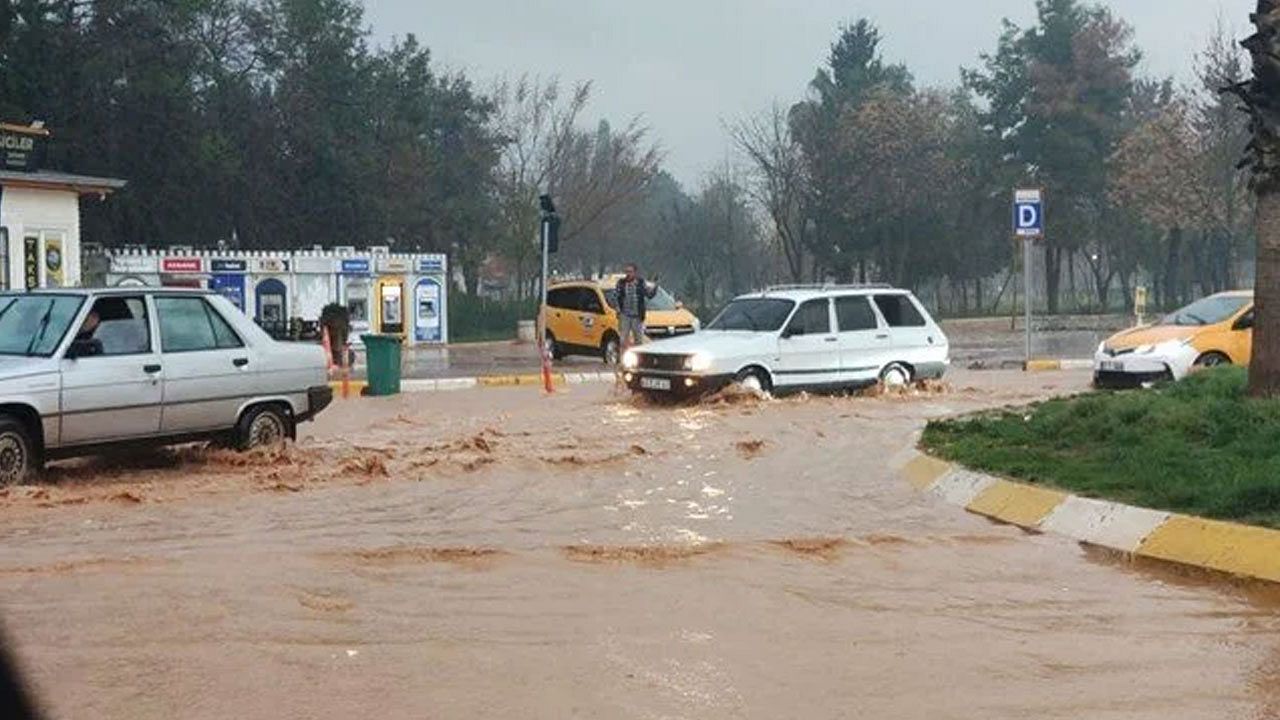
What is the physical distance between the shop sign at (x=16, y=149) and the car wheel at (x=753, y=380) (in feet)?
54.3

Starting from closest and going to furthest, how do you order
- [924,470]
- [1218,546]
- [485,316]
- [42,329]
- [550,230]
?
1. [1218,546]
2. [924,470]
3. [42,329]
4. [550,230]
5. [485,316]

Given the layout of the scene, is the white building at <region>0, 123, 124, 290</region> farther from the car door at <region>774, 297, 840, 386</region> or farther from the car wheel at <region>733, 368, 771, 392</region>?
the car door at <region>774, 297, 840, 386</region>

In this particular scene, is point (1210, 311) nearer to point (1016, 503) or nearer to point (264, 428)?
point (1016, 503)

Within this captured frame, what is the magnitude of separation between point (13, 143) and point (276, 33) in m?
29.8

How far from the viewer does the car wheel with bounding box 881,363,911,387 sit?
65.6ft

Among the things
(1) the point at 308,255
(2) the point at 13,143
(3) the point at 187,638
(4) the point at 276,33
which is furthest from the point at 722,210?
(3) the point at 187,638

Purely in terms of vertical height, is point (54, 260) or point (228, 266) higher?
point (228, 266)

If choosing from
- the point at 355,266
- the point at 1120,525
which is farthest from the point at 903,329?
the point at 355,266

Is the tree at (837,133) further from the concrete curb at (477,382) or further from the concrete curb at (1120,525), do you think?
the concrete curb at (1120,525)

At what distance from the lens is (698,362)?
18453 mm

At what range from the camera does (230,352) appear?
1255 cm

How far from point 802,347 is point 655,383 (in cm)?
201

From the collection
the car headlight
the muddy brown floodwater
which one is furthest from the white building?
the muddy brown floodwater

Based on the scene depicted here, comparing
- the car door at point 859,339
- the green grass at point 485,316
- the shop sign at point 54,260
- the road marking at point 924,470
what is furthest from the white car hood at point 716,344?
Answer: the green grass at point 485,316
